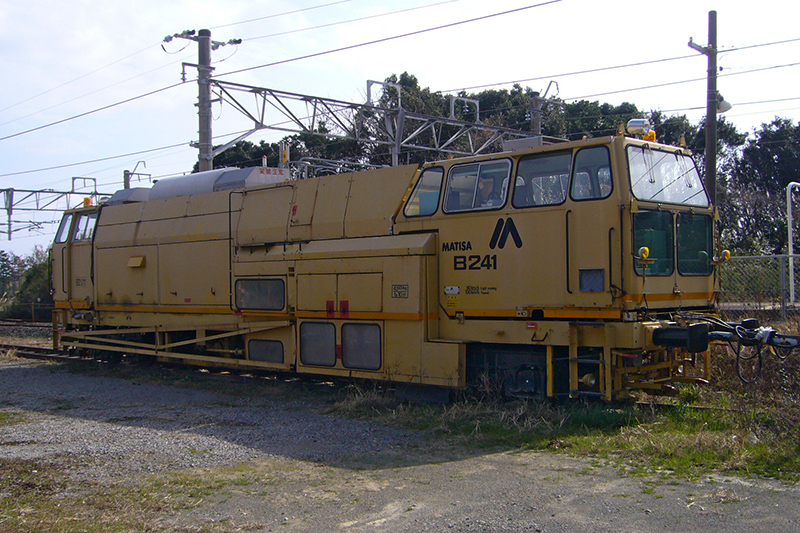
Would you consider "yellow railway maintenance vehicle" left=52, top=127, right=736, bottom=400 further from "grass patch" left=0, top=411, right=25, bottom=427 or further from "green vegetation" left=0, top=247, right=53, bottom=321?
"green vegetation" left=0, top=247, right=53, bottom=321

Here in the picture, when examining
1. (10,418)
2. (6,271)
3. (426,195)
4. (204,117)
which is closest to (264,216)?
(426,195)

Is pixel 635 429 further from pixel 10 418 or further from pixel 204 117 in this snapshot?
pixel 204 117

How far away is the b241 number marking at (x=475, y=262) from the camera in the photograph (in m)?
8.84

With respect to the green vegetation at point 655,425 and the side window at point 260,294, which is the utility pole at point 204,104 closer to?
the side window at point 260,294

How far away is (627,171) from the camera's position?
796cm

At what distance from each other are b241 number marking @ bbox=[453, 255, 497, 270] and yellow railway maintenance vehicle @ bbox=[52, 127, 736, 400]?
0.02 metres

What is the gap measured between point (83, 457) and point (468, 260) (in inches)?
196

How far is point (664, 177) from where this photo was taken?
8.69 metres

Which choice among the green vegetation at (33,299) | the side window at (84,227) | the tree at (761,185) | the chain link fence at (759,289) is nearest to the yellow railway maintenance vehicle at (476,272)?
the chain link fence at (759,289)

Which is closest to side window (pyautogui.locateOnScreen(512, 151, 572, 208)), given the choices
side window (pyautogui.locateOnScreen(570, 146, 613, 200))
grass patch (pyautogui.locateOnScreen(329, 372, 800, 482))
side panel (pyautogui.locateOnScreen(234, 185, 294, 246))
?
side window (pyautogui.locateOnScreen(570, 146, 613, 200))

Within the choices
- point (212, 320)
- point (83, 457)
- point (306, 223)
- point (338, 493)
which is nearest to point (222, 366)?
point (212, 320)

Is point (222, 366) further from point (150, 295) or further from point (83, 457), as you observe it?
point (83, 457)

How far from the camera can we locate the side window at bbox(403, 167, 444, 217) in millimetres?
9508

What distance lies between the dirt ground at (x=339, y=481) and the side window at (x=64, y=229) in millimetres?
7001
